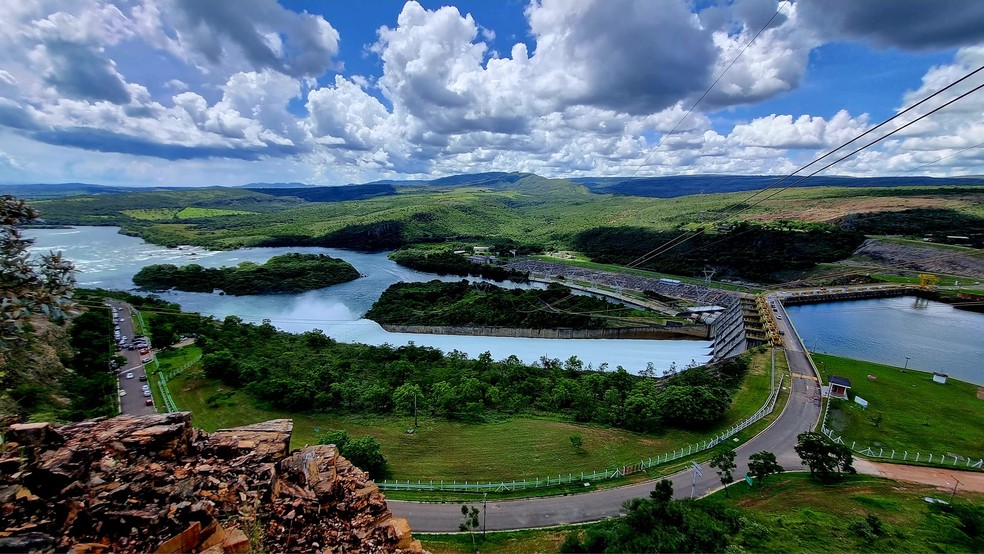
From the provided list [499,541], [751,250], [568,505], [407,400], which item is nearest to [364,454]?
[499,541]

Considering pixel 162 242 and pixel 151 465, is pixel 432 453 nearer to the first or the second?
pixel 151 465

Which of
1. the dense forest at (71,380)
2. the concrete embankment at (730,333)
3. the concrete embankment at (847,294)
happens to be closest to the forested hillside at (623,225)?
the concrete embankment at (730,333)

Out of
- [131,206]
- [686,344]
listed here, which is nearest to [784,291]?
[686,344]

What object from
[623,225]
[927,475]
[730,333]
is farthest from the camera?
[623,225]

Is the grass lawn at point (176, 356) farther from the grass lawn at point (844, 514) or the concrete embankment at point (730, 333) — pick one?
the concrete embankment at point (730, 333)

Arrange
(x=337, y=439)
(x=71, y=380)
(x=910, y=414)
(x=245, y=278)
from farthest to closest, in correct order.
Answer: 1. (x=245, y=278)
2. (x=910, y=414)
3. (x=71, y=380)
4. (x=337, y=439)

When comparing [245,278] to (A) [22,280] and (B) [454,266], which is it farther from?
(A) [22,280]

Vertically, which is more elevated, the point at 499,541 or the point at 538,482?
the point at 538,482

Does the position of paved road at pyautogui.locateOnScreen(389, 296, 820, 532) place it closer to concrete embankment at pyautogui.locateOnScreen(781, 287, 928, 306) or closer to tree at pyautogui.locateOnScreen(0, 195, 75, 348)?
tree at pyautogui.locateOnScreen(0, 195, 75, 348)
